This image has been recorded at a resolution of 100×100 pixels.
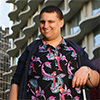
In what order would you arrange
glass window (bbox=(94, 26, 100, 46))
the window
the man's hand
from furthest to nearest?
the window < glass window (bbox=(94, 26, 100, 46)) < the man's hand

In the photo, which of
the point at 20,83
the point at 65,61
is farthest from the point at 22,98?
the point at 65,61

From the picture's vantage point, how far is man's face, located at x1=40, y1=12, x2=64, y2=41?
7.04ft

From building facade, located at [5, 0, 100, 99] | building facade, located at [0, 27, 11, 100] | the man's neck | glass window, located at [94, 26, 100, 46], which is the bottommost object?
the man's neck

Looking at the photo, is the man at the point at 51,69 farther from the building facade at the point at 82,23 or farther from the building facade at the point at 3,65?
the building facade at the point at 3,65

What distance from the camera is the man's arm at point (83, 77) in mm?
1876

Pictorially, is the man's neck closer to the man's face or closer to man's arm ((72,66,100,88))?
the man's face

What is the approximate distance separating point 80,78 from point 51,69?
30 centimetres

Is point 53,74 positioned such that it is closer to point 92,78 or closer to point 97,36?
point 92,78

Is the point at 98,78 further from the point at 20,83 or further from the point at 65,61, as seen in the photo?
the point at 20,83

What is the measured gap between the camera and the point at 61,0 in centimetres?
2608

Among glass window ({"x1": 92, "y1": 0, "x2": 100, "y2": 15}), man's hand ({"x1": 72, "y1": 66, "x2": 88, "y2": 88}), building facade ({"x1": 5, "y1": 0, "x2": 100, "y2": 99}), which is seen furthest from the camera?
glass window ({"x1": 92, "y1": 0, "x2": 100, "y2": 15})

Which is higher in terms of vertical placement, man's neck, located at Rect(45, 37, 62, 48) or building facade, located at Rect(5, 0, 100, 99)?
building facade, located at Rect(5, 0, 100, 99)

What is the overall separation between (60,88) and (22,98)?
0.30 meters

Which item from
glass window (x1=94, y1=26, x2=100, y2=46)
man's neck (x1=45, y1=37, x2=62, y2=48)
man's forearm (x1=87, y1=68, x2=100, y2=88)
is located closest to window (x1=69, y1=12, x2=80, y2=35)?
glass window (x1=94, y1=26, x2=100, y2=46)
